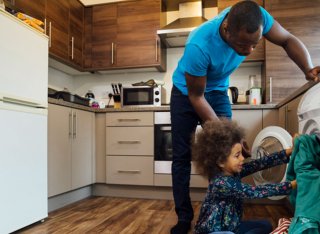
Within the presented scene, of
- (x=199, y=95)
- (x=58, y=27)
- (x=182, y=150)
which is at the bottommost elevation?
(x=182, y=150)

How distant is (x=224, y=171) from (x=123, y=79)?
222cm

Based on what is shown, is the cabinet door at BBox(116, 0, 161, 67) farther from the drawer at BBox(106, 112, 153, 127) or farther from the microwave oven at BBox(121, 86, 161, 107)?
the drawer at BBox(106, 112, 153, 127)

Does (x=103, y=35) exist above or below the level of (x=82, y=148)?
above

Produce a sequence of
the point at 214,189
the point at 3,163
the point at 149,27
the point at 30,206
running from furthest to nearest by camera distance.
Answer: the point at 149,27, the point at 30,206, the point at 3,163, the point at 214,189

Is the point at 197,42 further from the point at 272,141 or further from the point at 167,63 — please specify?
the point at 167,63

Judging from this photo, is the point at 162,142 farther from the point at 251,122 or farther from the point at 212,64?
the point at 212,64

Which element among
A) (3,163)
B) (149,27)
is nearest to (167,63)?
(149,27)

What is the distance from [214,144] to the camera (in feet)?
3.76

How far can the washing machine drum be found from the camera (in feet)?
4.65

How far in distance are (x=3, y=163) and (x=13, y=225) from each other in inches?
13.5

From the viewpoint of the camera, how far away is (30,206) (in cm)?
169

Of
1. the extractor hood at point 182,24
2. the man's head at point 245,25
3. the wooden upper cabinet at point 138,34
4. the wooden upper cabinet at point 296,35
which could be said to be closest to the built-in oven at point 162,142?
the wooden upper cabinet at point 138,34

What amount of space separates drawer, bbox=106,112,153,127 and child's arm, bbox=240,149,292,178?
1436 mm

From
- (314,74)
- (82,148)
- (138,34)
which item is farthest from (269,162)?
(138,34)
